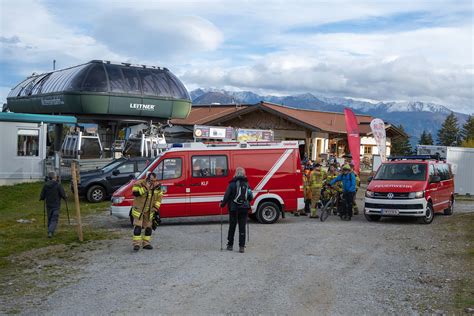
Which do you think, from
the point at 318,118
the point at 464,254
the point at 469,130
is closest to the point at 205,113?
the point at 318,118

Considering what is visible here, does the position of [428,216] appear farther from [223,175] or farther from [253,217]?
[223,175]

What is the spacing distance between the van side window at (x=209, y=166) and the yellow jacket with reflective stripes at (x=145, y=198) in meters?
4.21

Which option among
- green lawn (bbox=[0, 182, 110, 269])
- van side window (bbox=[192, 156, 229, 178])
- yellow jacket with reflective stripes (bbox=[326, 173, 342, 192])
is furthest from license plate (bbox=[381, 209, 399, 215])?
green lawn (bbox=[0, 182, 110, 269])

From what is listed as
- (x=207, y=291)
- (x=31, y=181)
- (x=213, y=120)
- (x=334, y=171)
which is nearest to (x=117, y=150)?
(x=31, y=181)

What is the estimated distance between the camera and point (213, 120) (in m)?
42.0

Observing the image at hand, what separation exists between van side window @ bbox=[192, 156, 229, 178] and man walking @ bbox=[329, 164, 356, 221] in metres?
3.60

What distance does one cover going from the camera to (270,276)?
9.64 meters

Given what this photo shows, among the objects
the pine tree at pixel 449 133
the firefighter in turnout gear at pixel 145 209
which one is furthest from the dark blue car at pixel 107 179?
the pine tree at pixel 449 133

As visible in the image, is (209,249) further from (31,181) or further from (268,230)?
(31,181)

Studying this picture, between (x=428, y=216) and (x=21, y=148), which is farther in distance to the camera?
(x=21, y=148)

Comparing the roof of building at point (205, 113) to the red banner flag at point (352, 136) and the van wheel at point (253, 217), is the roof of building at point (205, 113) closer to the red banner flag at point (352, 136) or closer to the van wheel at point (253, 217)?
the red banner flag at point (352, 136)

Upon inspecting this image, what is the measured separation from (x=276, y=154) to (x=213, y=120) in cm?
2557

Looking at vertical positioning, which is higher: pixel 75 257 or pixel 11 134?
pixel 11 134

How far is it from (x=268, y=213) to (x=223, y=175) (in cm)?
166
